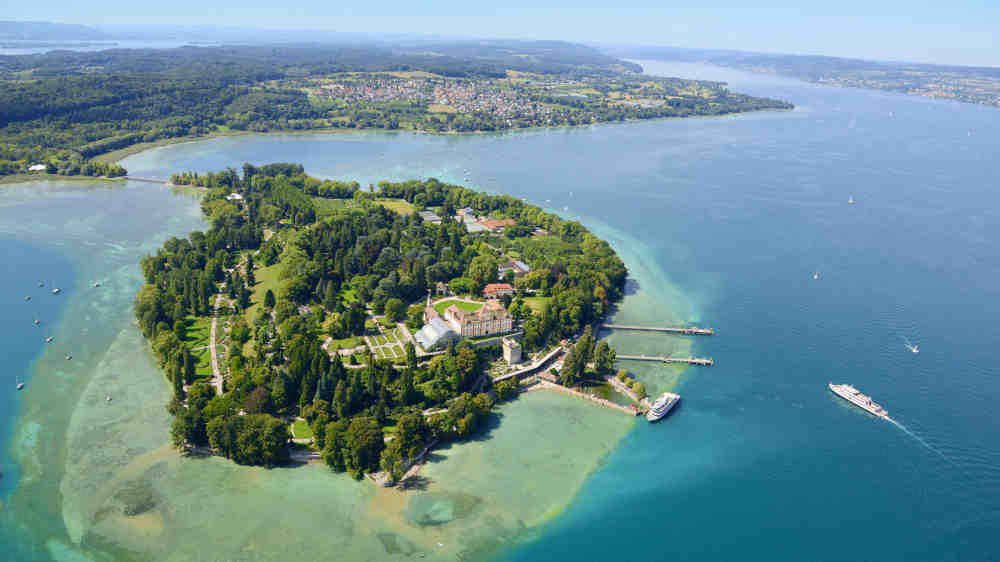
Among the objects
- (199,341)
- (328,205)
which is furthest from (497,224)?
(199,341)

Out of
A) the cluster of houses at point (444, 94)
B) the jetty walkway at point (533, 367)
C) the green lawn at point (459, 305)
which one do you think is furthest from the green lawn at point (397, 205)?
the cluster of houses at point (444, 94)

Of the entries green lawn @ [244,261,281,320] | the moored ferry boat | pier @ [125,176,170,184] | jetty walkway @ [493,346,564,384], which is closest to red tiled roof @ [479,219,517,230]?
green lawn @ [244,261,281,320]

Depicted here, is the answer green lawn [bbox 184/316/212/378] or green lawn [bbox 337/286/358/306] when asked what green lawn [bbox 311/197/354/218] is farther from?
green lawn [bbox 184/316/212/378]

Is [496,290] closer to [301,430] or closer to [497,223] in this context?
[497,223]

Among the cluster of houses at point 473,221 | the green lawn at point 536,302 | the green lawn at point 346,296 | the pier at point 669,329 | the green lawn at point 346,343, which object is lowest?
the green lawn at point 346,343

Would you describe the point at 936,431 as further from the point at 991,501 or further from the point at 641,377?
the point at 641,377

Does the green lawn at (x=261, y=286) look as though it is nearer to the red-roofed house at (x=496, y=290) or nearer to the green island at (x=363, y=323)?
the green island at (x=363, y=323)

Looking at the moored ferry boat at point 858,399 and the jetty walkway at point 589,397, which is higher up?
the moored ferry boat at point 858,399
